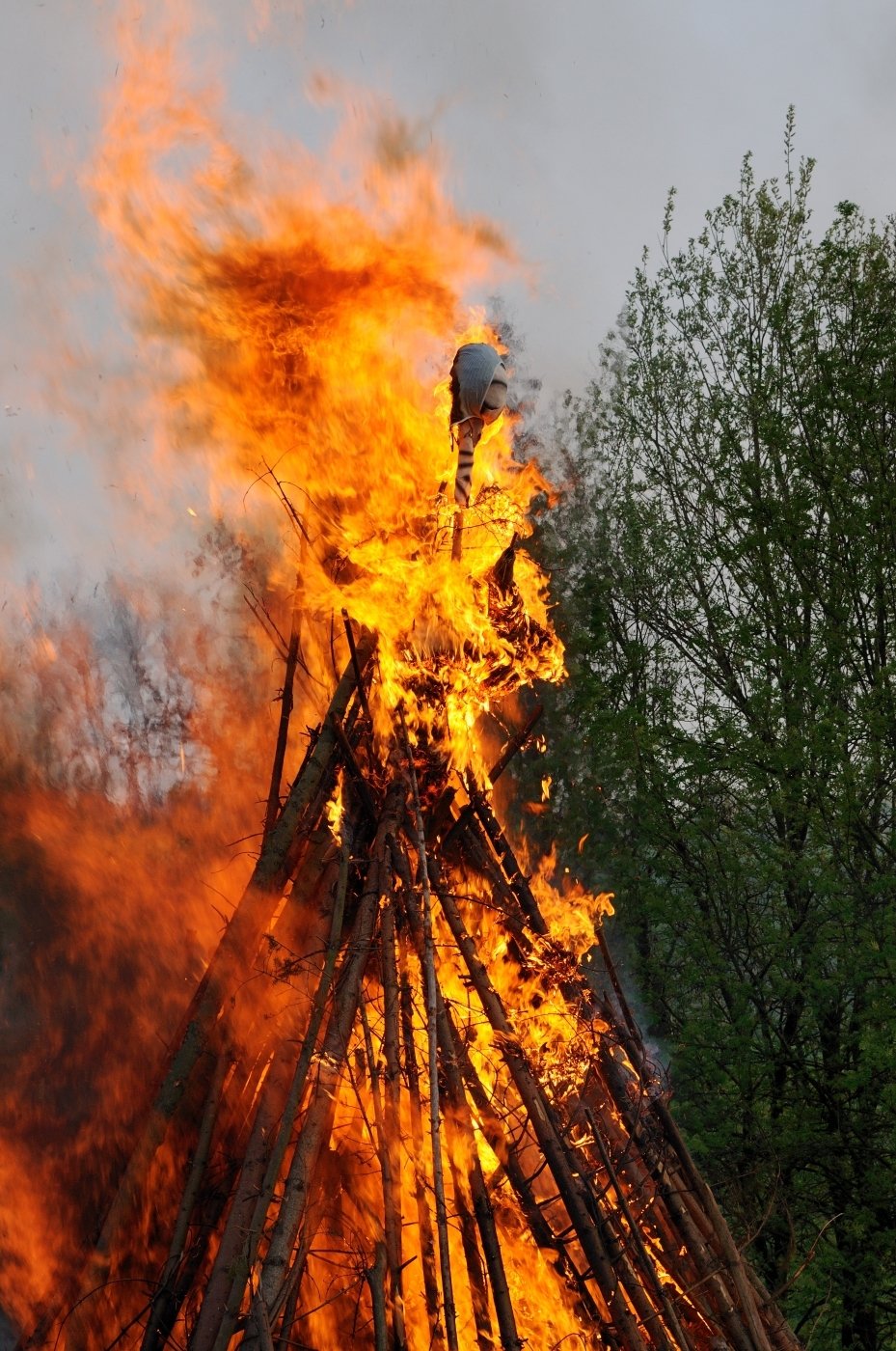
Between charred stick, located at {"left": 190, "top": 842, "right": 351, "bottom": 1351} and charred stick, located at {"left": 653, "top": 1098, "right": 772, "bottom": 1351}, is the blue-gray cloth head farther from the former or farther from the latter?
charred stick, located at {"left": 653, "top": 1098, "right": 772, "bottom": 1351}

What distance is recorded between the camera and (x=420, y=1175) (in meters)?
4.02

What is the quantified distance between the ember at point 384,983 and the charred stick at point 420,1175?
0.02 m

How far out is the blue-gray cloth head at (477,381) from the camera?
18.7 ft

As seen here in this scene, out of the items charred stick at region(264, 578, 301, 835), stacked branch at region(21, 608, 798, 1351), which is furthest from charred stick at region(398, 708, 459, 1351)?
charred stick at region(264, 578, 301, 835)

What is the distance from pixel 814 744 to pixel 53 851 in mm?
7804

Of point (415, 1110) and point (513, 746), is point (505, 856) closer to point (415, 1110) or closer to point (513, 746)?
point (513, 746)

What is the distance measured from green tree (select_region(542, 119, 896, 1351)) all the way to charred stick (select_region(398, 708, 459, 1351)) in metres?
7.05

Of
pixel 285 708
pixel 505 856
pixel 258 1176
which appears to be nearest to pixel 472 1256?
pixel 258 1176

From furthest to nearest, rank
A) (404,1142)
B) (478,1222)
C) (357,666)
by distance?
1. (357,666)
2. (404,1142)
3. (478,1222)

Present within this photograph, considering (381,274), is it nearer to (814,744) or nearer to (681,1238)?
(681,1238)

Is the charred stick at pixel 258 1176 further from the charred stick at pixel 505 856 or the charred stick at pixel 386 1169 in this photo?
the charred stick at pixel 505 856

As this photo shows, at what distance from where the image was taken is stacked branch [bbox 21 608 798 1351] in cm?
378

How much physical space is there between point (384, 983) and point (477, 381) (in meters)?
3.19

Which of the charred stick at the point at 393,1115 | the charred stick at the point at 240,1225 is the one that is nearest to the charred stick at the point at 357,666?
the charred stick at the point at 393,1115
